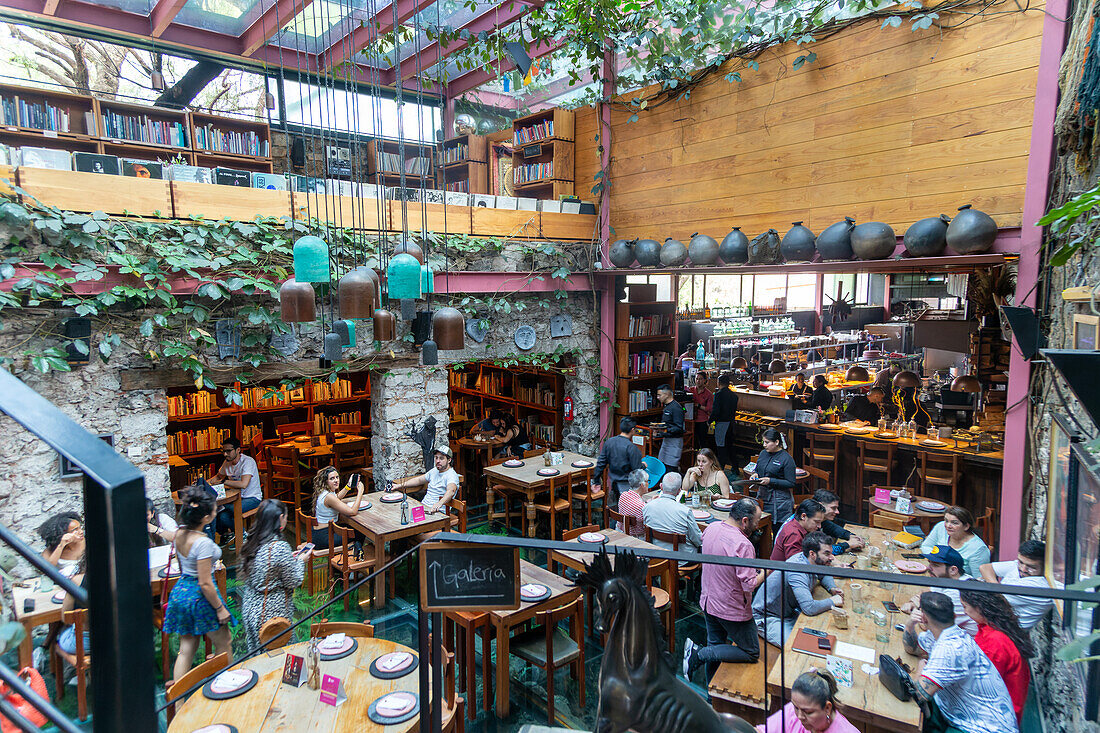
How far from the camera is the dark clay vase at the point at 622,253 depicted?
7785mm

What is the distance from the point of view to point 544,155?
A: 9250mm

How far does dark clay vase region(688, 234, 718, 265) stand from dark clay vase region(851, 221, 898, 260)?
1.60m

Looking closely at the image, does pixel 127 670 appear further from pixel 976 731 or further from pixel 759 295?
pixel 759 295

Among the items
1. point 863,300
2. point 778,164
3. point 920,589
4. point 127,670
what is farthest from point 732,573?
point 863,300

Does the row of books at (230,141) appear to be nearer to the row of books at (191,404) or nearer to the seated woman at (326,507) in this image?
the row of books at (191,404)

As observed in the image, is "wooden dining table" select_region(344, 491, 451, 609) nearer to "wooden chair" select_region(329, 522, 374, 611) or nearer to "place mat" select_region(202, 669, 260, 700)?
"wooden chair" select_region(329, 522, 374, 611)

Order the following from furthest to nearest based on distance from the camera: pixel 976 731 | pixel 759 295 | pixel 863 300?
pixel 863 300 < pixel 759 295 < pixel 976 731

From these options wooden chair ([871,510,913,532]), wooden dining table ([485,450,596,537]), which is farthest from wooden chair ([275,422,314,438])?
wooden chair ([871,510,913,532])

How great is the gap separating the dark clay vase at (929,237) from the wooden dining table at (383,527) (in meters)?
4.84

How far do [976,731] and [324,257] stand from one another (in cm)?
454

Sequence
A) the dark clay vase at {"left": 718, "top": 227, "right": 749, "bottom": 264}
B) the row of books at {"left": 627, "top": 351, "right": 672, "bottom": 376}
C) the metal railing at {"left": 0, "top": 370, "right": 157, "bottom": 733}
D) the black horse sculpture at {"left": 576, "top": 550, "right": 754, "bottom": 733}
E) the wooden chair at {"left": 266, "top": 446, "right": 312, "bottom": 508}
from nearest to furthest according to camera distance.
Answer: the metal railing at {"left": 0, "top": 370, "right": 157, "bottom": 733}, the black horse sculpture at {"left": 576, "top": 550, "right": 754, "bottom": 733}, the dark clay vase at {"left": 718, "top": 227, "right": 749, "bottom": 264}, the wooden chair at {"left": 266, "top": 446, "right": 312, "bottom": 508}, the row of books at {"left": 627, "top": 351, "right": 672, "bottom": 376}

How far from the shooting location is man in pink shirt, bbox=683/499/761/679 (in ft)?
13.6

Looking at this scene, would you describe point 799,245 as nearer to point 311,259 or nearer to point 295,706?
point 311,259

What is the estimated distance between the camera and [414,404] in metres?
7.55
